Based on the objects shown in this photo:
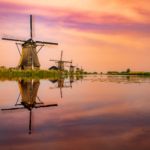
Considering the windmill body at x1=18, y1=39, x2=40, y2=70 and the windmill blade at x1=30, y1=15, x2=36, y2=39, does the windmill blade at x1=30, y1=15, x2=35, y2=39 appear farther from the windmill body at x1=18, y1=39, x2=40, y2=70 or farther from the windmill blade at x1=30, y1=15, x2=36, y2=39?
the windmill body at x1=18, y1=39, x2=40, y2=70

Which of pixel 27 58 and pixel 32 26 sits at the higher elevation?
pixel 32 26

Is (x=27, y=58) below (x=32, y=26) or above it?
below

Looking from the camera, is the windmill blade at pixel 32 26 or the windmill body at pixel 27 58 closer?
the windmill body at pixel 27 58

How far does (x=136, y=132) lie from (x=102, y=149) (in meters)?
1.25

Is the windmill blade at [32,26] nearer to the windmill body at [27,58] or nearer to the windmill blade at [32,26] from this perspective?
the windmill blade at [32,26]

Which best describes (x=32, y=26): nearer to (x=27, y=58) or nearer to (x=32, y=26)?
(x=32, y=26)

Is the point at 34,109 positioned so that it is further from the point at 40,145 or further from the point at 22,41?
the point at 22,41

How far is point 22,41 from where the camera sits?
3638 cm

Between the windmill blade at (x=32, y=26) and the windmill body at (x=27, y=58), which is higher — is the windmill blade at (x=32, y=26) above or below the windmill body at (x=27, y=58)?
above

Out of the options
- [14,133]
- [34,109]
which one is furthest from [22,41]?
[14,133]

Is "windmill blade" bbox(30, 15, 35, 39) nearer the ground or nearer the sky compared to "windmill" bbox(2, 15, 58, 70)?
nearer the sky

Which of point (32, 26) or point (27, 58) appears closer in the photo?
point (27, 58)

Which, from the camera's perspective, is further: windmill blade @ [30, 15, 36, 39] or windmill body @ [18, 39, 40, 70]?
windmill blade @ [30, 15, 36, 39]

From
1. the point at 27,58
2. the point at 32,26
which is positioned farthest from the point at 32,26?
the point at 27,58
